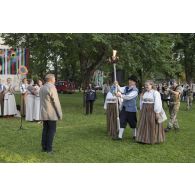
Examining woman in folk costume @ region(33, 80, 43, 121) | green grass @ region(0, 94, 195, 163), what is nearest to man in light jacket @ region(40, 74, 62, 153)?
green grass @ region(0, 94, 195, 163)

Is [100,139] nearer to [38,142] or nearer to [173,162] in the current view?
[38,142]

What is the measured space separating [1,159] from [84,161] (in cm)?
168

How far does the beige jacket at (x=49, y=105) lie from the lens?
8078 mm

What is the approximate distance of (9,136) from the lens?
411 inches

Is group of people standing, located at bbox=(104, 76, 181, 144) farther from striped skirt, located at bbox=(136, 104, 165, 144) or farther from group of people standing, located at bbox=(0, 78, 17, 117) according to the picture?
group of people standing, located at bbox=(0, 78, 17, 117)

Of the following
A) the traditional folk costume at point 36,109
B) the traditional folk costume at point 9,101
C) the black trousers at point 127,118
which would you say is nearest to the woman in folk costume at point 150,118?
the black trousers at point 127,118

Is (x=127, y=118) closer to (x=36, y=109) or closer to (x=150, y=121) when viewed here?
(x=150, y=121)

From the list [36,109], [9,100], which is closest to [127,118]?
[36,109]

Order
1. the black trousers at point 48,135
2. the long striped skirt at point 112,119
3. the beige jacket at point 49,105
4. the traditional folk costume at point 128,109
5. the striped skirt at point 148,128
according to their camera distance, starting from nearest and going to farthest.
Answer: the beige jacket at point 49,105, the black trousers at point 48,135, the striped skirt at point 148,128, the traditional folk costume at point 128,109, the long striped skirt at point 112,119

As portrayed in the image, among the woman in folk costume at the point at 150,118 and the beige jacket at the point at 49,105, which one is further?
the woman in folk costume at the point at 150,118

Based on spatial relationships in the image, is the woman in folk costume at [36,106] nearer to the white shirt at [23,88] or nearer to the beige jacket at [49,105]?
the white shirt at [23,88]

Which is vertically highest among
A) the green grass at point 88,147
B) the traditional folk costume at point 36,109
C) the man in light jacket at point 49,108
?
the man in light jacket at point 49,108

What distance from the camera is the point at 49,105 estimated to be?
8.13 metres

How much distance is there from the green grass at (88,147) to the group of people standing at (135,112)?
0.88 ft
